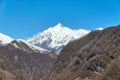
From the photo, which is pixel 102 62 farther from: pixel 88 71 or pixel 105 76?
pixel 105 76

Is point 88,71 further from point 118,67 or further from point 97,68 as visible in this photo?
point 118,67

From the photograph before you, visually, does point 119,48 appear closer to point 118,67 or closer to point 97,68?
point 97,68

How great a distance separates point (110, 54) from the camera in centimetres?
19825

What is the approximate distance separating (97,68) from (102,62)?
15.7 ft

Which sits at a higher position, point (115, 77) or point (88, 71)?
point (88, 71)

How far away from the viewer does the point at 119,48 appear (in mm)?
198875

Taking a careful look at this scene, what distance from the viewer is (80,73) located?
654 feet

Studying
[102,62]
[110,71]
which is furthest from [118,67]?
[102,62]

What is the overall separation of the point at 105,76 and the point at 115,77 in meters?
3.46

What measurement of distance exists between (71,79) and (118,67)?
144065 millimetres

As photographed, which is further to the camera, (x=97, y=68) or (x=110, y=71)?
(x=97, y=68)

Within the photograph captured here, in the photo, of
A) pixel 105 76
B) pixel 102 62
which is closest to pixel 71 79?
pixel 102 62

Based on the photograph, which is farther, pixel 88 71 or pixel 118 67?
pixel 88 71

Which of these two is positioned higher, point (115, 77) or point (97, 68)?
point (97, 68)
